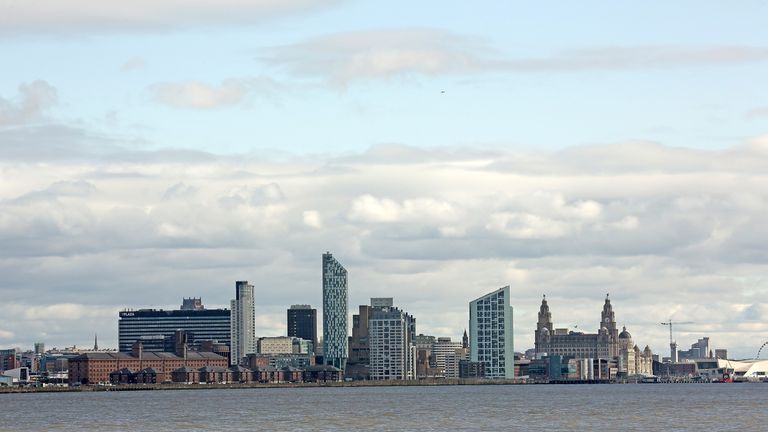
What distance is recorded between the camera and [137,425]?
158 metres

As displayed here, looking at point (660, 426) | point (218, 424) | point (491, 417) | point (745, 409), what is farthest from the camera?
point (745, 409)

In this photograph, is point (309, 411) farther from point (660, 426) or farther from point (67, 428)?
point (660, 426)

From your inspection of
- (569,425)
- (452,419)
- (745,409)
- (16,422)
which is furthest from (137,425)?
(745,409)

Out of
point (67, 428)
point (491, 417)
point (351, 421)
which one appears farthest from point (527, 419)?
point (67, 428)

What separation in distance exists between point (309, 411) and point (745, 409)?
59.1 meters

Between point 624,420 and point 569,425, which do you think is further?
point 624,420

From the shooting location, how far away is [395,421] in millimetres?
159125

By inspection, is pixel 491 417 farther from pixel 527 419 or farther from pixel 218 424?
pixel 218 424

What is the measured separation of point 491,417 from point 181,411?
2009 inches

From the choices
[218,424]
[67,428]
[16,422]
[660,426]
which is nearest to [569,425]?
[660,426]

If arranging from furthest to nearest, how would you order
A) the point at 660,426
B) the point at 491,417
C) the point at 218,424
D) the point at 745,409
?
the point at 745,409
the point at 491,417
the point at 218,424
the point at 660,426

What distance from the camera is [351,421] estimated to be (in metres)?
160

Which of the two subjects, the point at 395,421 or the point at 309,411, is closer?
the point at 395,421

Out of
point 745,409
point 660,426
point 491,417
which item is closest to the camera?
point 660,426
